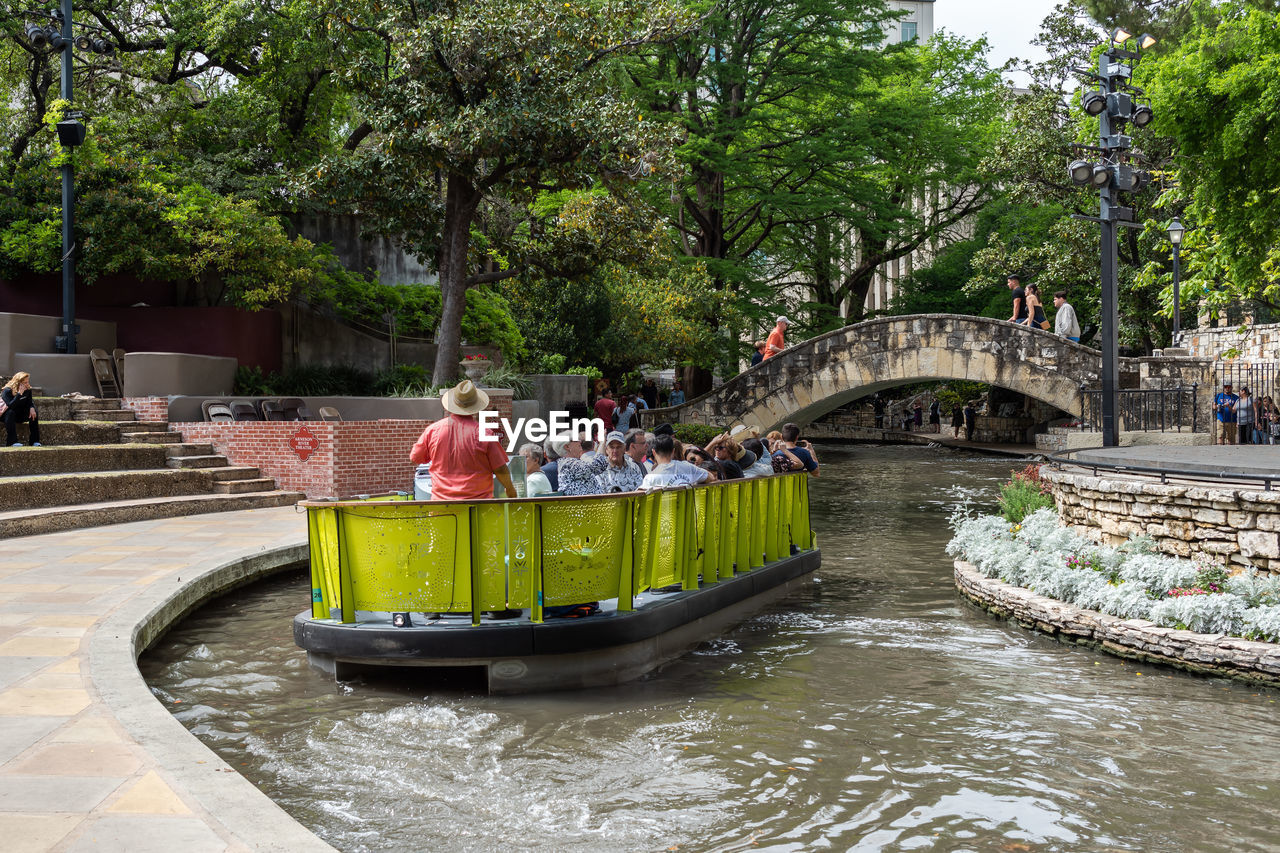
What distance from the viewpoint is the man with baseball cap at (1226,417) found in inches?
772

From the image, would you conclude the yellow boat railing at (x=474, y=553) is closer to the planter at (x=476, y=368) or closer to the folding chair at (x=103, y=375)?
the folding chair at (x=103, y=375)

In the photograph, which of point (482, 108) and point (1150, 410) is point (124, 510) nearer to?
point (482, 108)

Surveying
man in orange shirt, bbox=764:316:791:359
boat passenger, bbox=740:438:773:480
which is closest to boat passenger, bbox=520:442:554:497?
boat passenger, bbox=740:438:773:480

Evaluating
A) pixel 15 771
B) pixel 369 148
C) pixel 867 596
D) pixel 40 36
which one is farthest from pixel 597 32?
pixel 15 771

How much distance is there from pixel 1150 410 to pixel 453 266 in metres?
11.9

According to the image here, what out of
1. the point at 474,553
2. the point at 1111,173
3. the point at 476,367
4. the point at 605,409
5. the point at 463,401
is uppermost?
the point at 1111,173

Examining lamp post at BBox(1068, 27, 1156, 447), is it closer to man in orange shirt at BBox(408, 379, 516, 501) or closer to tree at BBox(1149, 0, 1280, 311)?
tree at BBox(1149, 0, 1280, 311)

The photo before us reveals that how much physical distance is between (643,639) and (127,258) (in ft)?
45.7

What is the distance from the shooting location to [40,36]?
54.5 ft

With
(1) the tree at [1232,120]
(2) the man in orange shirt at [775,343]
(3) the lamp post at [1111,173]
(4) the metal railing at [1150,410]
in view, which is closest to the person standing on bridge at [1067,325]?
(4) the metal railing at [1150,410]

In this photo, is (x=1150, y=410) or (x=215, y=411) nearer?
(x=215, y=411)

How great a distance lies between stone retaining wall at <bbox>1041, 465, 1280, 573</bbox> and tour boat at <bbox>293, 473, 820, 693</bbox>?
174 inches

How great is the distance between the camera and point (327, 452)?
15.7 meters

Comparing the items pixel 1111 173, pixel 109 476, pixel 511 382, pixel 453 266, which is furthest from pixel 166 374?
pixel 1111 173
